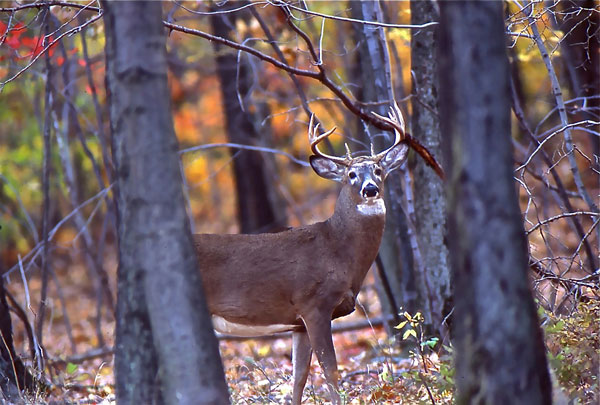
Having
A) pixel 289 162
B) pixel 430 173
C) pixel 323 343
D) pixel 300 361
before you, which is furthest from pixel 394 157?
pixel 289 162

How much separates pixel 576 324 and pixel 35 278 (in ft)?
61.6

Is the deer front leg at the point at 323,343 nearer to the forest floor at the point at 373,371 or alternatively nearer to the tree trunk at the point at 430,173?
the forest floor at the point at 373,371

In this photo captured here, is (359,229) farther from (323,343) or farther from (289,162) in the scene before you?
(289,162)

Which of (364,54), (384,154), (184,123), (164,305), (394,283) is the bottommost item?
(394,283)

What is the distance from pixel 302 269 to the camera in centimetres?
686

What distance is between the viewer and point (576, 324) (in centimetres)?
568

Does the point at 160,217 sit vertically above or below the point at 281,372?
above

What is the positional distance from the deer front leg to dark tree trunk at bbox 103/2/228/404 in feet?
7.04

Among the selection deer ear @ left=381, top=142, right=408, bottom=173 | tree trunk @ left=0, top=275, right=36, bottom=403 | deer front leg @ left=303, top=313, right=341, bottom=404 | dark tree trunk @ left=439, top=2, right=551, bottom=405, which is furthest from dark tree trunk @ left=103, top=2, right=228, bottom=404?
deer ear @ left=381, top=142, right=408, bottom=173

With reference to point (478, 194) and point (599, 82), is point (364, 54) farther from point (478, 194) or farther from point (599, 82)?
point (478, 194)

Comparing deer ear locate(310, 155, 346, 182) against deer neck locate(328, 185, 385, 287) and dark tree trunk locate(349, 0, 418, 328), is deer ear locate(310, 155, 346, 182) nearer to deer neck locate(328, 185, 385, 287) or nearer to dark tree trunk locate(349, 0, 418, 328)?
deer neck locate(328, 185, 385, 287)

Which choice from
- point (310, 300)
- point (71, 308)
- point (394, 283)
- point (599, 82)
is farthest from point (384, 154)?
point (71, 308)

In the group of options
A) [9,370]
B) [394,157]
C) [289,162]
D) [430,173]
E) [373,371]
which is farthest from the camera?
[289,162]

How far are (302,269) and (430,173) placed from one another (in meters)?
2.10
